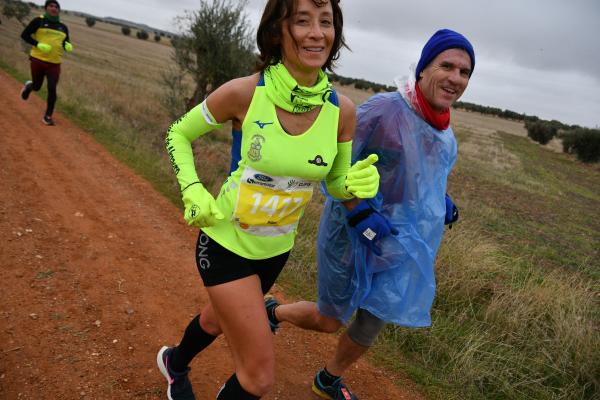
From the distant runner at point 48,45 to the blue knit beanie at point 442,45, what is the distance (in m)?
7.17

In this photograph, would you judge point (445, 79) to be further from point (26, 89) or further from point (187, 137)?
point (26, 89)

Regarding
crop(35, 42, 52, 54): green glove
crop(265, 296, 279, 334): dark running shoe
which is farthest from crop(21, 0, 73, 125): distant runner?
crop(265, 296, 279, 334): dark running shoe

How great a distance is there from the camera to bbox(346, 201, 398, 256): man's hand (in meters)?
2.30

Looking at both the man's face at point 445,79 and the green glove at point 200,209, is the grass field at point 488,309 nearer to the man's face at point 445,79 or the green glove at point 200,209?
the man's face at point 445,79

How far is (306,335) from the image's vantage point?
356 cm

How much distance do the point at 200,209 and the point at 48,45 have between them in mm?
7498

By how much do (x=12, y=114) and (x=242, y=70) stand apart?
17.1ft

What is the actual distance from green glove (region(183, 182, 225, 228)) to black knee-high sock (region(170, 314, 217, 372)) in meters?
0.78

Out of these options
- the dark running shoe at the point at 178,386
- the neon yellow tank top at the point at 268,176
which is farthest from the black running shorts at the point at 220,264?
the dark running shoe at the point at 178,386

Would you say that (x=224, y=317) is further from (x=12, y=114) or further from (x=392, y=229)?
(x=12, y=114)

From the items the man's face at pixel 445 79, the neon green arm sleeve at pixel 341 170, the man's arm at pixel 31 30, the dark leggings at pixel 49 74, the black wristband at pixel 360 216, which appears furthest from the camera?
the dark leggings at pixel 49 74

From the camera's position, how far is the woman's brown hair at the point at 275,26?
6.23 ft

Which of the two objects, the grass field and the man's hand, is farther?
the grass field

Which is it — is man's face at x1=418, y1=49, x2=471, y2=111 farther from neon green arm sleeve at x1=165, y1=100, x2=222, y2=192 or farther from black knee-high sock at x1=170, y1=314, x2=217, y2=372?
black knee-high sock at x1=170, y1=314, x2=217, y2=372
